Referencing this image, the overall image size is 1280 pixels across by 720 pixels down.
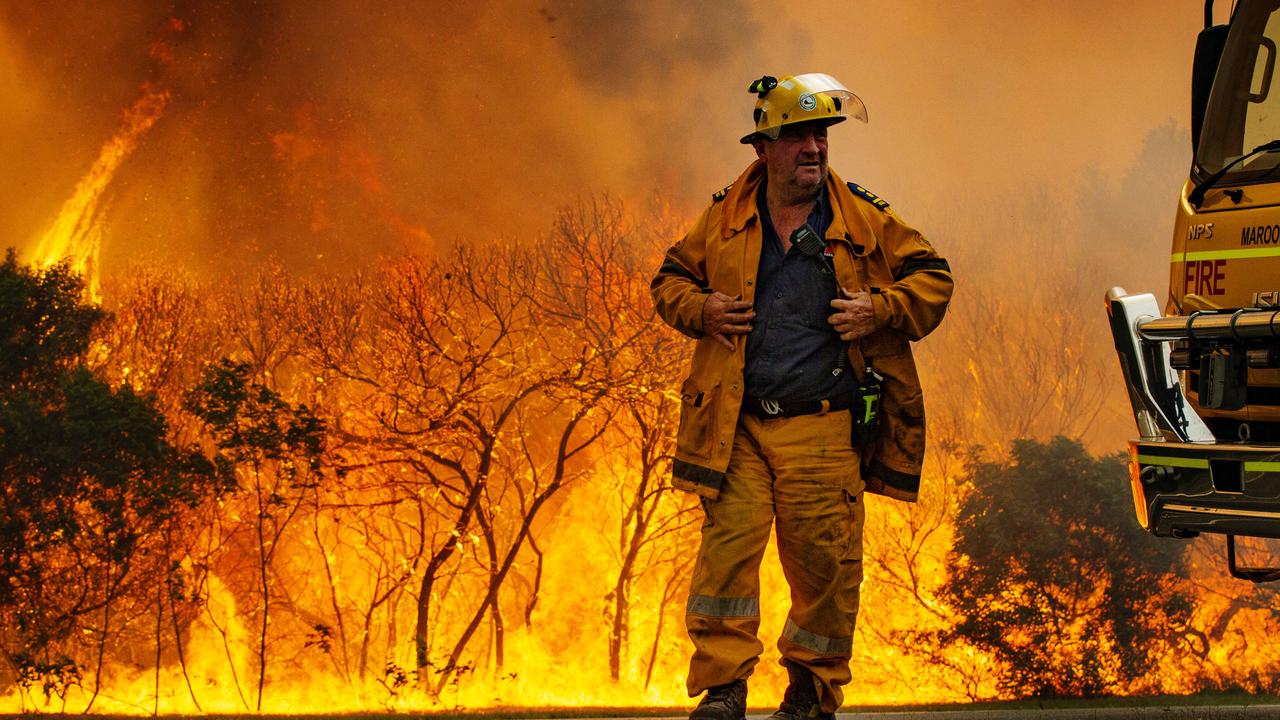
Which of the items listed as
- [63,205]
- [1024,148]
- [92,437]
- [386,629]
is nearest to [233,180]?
[63,205]

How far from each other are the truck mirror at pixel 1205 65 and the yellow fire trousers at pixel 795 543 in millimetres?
1922

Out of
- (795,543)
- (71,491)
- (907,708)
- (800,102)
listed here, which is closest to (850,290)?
(800,102)

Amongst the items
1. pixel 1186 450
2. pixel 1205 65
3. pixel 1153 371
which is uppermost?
pixel 1205 65

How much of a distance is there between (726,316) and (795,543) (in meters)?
0.77

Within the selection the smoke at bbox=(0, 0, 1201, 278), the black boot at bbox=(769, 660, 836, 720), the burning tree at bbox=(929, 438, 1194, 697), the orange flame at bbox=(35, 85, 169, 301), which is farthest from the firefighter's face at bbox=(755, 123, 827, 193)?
the orange flame at bbox=(35, 85, 169, 301)

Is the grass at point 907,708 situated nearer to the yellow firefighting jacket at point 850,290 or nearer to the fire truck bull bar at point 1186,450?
the fire truck bull bar at point 1186,450

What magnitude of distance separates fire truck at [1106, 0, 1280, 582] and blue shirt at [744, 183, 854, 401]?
118 centimetres

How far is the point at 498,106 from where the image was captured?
32.3 feet

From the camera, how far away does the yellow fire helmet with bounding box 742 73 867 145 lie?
451 centimetres

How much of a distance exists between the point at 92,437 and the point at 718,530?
20.3 feet

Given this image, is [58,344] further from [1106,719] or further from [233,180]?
[1106,719]

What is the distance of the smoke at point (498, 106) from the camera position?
31.0 feet

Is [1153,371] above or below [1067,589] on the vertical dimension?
above

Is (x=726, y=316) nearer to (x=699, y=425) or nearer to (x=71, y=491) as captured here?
(x=699, y=425)
